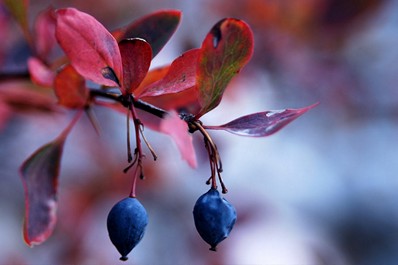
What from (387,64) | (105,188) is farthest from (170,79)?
(387,64)

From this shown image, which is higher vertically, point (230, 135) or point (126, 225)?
point (126, 225)

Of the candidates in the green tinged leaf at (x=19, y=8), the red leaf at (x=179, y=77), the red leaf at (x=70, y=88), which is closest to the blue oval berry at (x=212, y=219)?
the red leaf at (x=179, y=77)

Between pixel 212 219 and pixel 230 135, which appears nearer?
pixel 212 219

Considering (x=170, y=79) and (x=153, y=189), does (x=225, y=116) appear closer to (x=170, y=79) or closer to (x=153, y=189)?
(x=153, y=189)

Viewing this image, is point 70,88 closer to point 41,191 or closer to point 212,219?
point 41,191

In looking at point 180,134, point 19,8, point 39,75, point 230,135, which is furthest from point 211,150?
point 230,135

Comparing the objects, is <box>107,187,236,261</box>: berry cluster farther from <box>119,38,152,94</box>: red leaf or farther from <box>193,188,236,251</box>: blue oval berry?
<box>119,38,152,94</box>: red leaf
